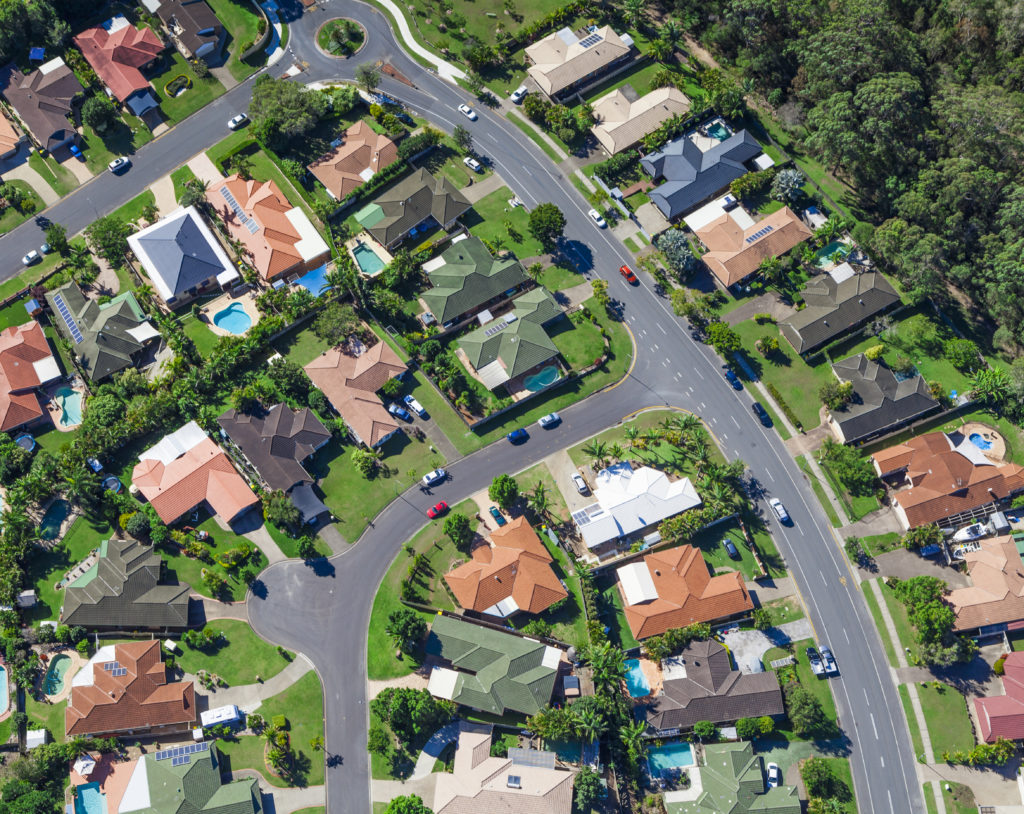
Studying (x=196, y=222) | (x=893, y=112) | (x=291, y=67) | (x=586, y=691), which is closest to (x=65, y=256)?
(x=196, y=222)

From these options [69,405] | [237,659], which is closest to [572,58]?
[69,405]

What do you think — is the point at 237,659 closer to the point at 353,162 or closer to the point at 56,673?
the point at 56,673

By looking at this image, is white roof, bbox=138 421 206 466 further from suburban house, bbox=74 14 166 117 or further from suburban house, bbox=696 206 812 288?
suburban house, bbox=696 206 812 288

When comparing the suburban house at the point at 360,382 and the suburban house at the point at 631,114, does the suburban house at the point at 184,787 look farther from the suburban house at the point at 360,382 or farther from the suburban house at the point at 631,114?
the suburban house at the point at 631,114

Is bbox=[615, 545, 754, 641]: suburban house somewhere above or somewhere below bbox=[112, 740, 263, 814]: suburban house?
above

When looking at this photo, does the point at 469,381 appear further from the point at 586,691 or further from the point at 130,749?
the point at 130,749

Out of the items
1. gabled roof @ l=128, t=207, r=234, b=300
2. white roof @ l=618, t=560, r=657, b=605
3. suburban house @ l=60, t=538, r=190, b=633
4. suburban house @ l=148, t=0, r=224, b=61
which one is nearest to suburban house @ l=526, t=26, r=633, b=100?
suburban house @ l=148, t=0, r=224, b=61
